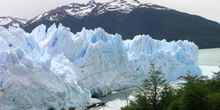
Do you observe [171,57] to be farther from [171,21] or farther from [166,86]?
[171,21]

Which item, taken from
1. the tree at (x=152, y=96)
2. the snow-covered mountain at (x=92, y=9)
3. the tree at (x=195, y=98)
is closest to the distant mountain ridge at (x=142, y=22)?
the snow-covered mountain at (x=92, y=9)

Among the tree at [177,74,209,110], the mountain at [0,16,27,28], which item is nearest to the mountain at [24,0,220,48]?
the mountain at [0,16,27,28]

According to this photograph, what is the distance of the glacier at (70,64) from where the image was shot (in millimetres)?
20062

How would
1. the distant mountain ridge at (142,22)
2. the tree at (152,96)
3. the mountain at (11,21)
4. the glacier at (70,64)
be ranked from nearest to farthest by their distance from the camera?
1. the tree at (152,96)
2. the glacier at (70,64)
3. the distant mountain ridge at (142,22)
4. the mountain at (11,21)

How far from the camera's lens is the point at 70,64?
2630 cm

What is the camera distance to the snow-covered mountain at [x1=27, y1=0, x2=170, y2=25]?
339ft

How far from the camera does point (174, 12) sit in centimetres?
10062

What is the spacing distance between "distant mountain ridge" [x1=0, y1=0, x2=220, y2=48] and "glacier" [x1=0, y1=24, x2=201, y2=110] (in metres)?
57.4

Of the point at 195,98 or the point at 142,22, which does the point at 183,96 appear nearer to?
the point at 195,98

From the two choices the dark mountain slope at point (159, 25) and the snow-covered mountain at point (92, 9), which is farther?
the snow-covered mountain at point (92, 9)

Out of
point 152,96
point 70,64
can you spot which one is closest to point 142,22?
point 70,64

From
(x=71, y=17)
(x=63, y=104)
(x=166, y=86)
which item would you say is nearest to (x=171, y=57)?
(x=63, y=104)

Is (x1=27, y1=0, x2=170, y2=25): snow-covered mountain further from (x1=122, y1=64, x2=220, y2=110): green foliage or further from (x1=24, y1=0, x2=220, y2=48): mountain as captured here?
(x1=122, y1=64, x2=220, y2=110): green foliage

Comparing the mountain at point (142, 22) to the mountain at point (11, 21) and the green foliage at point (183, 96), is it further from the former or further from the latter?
the green foliage at point (183, 96)
